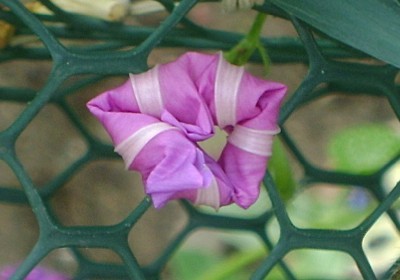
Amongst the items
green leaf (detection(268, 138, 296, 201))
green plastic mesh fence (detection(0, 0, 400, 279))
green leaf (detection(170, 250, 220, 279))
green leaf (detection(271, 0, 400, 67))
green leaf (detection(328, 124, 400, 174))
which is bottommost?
green leaf (detection(170, 250, 220, 279))

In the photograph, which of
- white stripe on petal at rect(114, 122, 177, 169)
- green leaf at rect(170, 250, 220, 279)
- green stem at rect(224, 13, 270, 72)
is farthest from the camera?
green leaf at rect(170, 250, 220, 279)

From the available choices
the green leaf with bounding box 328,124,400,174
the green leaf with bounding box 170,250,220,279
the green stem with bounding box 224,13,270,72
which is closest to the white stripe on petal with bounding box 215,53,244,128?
the green stem with bounding box 224,13,270,72

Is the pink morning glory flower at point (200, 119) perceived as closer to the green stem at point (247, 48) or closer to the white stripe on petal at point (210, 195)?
the white stripe on petal at point (210, 195)

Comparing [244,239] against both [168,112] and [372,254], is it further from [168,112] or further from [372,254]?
[168,112]

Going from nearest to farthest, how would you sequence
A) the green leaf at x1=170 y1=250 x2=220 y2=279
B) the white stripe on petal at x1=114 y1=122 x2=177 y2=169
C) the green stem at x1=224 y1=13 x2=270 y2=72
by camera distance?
the white stripe on petal at x1=114 y1=122 x2=177 y2=169 < the green stem at x1=224 y1=13 x2=270 y2=72 < the green leaf at x1=170 y1=250 x2=220 y2=279

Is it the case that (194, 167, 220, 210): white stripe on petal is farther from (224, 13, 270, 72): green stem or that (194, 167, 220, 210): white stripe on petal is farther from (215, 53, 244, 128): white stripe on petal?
(224, 13, 270, 72): green stem

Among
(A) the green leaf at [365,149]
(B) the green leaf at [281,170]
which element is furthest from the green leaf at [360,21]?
(A) the green leaf at [365,149]

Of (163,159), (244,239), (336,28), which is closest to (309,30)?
(336,28)
